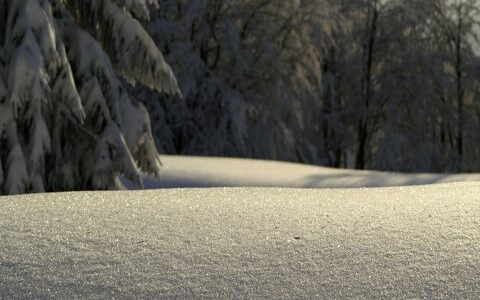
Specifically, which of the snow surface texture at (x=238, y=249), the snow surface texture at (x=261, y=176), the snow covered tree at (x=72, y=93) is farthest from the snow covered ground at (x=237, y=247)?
the snow surface texture at (x=261, y=176)

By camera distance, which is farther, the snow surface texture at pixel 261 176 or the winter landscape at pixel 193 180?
the snow surface texture at pixel 261 176

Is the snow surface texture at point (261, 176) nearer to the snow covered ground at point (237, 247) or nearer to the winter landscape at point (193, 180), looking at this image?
the winter landscape at point (193, 180)

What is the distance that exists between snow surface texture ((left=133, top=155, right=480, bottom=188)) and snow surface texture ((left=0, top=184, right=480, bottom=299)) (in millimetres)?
5448

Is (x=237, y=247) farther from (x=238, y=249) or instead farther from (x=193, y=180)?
(x=193, y=180)

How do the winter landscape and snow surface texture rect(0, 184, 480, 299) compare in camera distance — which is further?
the winter landscape

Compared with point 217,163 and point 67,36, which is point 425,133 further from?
point 67,36

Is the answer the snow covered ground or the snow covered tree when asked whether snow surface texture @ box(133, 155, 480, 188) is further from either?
the snow covered ground

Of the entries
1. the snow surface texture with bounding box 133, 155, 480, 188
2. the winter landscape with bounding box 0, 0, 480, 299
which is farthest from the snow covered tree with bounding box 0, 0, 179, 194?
the snow surface texture with bounding box 133, 155, 480, 188

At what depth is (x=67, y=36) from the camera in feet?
25.3

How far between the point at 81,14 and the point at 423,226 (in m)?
5.49

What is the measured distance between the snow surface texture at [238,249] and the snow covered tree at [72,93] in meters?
2.54

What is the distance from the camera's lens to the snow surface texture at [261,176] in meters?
9.96

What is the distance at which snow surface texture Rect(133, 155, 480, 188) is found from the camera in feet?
32.7

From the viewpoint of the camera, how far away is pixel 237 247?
11.2 ft
